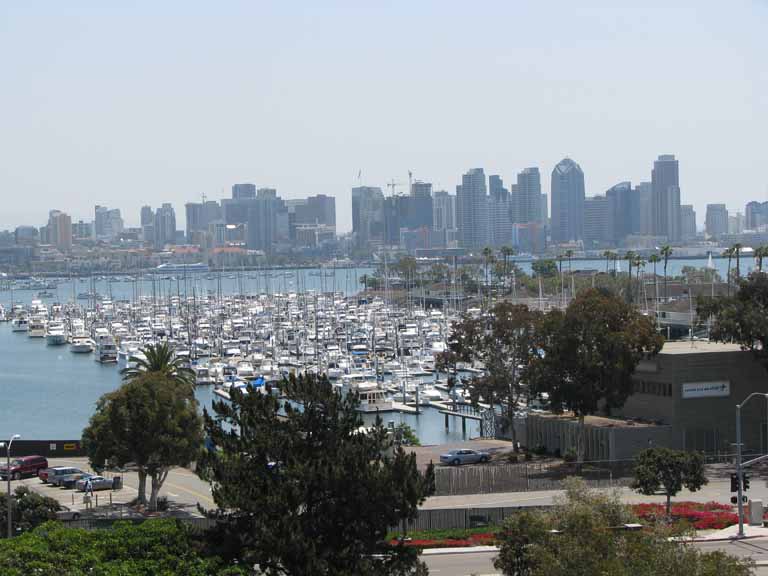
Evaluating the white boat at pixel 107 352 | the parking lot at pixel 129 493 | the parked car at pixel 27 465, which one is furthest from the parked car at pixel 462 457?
the white boat at pixel 107 352

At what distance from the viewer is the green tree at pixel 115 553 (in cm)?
1766

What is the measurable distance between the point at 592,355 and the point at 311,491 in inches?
707

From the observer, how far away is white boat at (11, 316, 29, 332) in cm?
13259

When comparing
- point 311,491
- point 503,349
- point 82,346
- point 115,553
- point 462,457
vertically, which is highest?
point 503,349

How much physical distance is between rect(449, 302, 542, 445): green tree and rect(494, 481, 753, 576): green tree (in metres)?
18.0

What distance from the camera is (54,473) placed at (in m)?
36.2

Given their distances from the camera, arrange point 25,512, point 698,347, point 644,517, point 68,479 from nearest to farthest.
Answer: point 644,517, point 25,512, point 68,479, point 698,347

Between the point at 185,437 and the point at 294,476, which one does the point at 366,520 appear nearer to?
the point at 294,476

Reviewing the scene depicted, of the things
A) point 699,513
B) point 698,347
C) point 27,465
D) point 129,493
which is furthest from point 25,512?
point 698,347

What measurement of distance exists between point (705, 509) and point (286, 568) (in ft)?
46.0

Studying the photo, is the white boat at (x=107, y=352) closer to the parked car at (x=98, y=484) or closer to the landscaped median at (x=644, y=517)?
the parked car at (x=98, y=484)

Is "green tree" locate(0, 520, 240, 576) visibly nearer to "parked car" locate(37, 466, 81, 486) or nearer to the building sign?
"parked car" locate(37, 466, 81, 486)

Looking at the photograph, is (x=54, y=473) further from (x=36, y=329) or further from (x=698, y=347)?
(x=36, y=329)

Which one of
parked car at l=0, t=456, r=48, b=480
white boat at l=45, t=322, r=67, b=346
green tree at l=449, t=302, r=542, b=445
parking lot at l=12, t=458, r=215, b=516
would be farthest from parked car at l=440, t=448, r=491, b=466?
white boat at l=45, t=322, r=67, b=346
